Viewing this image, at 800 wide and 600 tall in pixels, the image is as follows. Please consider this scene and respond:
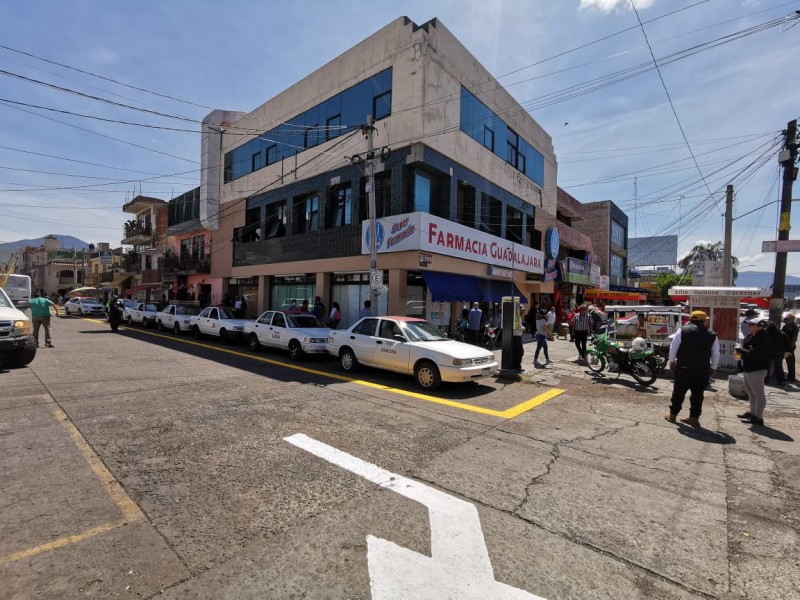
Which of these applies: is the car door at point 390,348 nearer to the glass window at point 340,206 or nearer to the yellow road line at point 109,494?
the yellow road line at point 109,494

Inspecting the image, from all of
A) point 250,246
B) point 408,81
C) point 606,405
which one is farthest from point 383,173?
point 606,405

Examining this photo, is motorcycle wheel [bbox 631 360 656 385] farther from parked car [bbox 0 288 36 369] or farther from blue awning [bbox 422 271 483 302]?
parked car [bbox 0 288 36 369]

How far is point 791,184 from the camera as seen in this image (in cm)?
1152

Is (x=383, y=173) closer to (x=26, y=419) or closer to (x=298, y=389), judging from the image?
(x=298, y=389)

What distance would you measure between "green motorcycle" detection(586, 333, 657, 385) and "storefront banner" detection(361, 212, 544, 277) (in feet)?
24.2

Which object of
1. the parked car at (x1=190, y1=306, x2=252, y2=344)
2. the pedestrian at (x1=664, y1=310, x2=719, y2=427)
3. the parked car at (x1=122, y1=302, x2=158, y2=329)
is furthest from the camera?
the parked car at (x1=122, y1=302, x2=158, y2=329)

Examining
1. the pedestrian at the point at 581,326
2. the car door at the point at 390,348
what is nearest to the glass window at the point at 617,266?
the pedestrian at the point at 581,326

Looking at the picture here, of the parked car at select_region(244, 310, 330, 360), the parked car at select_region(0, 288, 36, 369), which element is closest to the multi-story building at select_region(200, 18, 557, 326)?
the parked car at select_region(244, 310, 330, 360)

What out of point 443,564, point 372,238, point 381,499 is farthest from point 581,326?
point 443,564

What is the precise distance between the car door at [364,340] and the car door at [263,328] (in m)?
4.14

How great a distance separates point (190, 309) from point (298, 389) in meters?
14.3

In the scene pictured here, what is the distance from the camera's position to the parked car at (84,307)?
3011 cm

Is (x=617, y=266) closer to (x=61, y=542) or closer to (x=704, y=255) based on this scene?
(x=704, y=255)

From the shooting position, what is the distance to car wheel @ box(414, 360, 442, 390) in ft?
27.0
